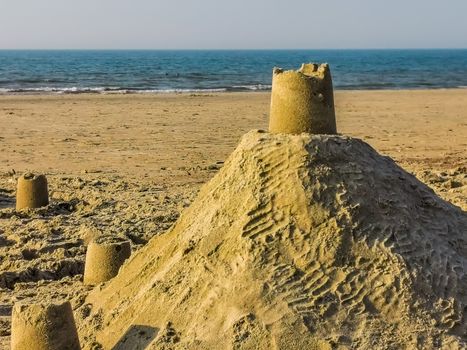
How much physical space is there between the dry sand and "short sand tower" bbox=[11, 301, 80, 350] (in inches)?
34.6

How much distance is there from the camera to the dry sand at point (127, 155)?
6875mm

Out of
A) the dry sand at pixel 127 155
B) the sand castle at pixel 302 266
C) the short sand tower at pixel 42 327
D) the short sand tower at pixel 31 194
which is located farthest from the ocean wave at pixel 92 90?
the short sand tower at pixel 42 327

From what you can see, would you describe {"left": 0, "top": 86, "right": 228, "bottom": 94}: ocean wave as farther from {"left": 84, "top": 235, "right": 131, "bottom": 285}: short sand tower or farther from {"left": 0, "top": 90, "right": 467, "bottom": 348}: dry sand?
{"left": 84, "top": 235, "right": 131, "bottom": 285}: short sand tower

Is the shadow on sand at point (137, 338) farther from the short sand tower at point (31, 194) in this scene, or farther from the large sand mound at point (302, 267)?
the short sand tower at point (31, 194)

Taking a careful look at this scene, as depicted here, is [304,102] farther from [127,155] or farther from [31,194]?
[127,155]

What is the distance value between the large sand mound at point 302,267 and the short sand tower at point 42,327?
1.02 feet

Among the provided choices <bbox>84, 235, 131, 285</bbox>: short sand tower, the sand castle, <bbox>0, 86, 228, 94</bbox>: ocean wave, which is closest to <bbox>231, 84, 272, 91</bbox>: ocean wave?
<bbox>0, 86, 228, 94</bbox>: ocean wave

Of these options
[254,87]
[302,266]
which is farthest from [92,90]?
[302,266]

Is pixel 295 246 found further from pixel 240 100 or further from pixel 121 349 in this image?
pixel 240 100

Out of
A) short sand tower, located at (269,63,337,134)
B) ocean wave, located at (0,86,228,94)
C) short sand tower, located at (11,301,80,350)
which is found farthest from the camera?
ocean wave, located at (0,86,228,94)

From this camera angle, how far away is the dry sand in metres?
6.88

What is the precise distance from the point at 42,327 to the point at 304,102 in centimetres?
206

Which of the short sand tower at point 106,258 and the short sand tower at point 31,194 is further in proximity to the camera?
the short sand tower at point 31,194

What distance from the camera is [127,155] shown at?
1257 cm
